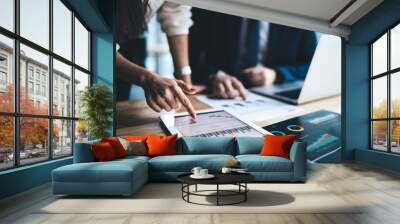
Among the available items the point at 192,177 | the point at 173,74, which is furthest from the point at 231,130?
the point at 192,177

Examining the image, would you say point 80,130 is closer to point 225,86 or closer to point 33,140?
point 33,140

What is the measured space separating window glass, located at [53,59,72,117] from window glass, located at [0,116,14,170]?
57.7 inches

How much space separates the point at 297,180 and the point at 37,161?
4.09 meters

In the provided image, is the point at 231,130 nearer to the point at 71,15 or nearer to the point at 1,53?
the point at 71,15

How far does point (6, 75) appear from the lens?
501 centimetres

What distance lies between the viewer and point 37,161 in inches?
237

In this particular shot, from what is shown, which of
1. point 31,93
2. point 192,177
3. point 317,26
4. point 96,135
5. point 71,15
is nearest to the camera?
point 192,177

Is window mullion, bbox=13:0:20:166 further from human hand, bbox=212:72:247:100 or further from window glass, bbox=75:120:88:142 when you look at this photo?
human hand, bbox=212:72:247:100

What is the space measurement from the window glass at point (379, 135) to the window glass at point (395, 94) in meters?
0.50

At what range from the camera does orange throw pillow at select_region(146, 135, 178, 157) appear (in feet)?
22.5

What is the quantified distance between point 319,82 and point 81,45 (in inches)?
218

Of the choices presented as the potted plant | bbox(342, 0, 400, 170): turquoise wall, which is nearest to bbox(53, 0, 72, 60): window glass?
Answer: the potted plant

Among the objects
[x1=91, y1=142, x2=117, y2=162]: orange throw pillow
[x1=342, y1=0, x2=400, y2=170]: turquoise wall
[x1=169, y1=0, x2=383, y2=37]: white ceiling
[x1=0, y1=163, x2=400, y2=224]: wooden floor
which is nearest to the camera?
[x1=0, y1=163, x2=400, y2=224]: wooden floor

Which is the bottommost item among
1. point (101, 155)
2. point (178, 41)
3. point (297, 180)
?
point (297, 180)
